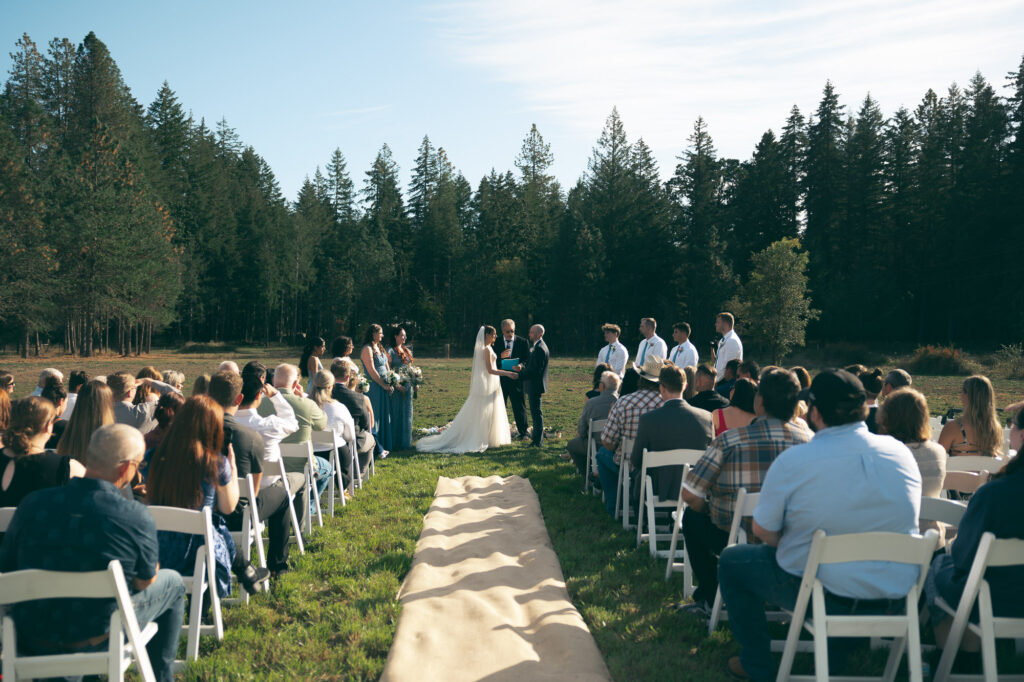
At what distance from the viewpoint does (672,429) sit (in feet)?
19.4

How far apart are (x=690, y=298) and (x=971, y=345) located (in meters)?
19.8

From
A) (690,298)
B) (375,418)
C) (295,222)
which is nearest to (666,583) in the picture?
(375,418)

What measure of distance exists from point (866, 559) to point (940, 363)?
34674 millimetres

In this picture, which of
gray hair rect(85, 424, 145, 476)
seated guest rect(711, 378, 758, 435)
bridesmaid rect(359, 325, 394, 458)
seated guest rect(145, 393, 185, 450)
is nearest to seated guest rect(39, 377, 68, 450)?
seated guest rect(145, 393, 185, 450)

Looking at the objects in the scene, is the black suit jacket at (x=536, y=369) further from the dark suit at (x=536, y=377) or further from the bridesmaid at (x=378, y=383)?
the bridesmaid at (x=378, y=383)

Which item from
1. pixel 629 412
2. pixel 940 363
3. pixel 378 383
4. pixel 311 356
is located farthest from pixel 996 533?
pixel 940 363

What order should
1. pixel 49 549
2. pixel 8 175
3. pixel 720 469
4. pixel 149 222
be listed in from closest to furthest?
pixel 49 549, pixel 720 469, pixel 8 175, pixel 149 222

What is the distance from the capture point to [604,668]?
398cm

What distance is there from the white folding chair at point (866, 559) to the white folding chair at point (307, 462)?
14.3 feet

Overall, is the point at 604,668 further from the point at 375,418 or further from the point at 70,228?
the point at 70,228

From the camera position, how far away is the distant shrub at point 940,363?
3148 cm

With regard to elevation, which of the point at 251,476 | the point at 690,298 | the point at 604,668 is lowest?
the point at 604,668

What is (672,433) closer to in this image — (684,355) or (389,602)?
(389,602)

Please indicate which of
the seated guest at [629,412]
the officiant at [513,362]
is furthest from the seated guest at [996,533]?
the officiant at [513,362]
